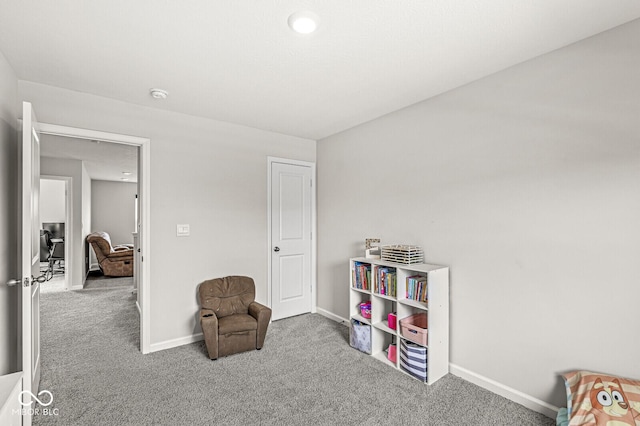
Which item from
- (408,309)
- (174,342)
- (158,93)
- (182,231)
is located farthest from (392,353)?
(158,93)

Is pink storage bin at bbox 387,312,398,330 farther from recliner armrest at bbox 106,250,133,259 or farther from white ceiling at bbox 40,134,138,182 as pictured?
recliner armrest at bbox 106,250,133,259

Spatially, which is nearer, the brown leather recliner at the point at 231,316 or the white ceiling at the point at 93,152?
the brown leather recliner at the point at 231,316

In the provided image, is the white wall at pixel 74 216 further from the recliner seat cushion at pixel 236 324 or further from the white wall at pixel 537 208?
the white wall at pixel 537 208

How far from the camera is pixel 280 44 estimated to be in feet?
6.55

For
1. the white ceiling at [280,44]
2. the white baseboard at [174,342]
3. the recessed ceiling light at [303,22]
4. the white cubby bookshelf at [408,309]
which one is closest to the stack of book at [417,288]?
the white cubby bookshelf at [408,309]

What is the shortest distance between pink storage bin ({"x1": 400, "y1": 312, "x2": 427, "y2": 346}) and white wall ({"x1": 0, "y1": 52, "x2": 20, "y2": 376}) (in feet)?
9.21

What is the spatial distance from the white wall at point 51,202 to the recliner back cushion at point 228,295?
8.02 m

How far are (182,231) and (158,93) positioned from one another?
4.44ft

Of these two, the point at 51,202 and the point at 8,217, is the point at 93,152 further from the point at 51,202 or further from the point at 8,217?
the point at 51,202

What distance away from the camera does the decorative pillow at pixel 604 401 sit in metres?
1.65

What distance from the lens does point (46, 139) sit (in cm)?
455

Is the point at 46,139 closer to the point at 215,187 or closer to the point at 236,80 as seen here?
the point at 215,187

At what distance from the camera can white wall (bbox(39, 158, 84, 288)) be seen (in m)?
5.73

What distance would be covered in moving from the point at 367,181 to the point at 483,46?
5.85 feet
